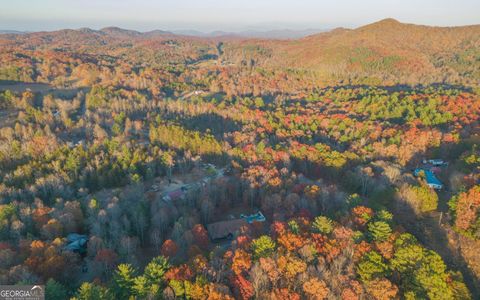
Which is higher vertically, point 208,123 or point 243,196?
point 208,123

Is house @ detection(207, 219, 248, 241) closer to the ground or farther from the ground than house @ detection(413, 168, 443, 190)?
closer to the ground

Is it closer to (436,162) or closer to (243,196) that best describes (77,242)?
(243,196)

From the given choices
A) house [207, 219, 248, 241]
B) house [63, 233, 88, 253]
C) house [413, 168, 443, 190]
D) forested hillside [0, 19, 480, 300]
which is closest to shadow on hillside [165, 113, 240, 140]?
forested hillside [0, 19, 480, 300]

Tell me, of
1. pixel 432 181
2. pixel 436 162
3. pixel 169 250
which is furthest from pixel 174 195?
pixel 436 162

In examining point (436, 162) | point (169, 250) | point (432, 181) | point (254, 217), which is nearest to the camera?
point (169, 250)

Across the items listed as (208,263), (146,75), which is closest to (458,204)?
(208,263)

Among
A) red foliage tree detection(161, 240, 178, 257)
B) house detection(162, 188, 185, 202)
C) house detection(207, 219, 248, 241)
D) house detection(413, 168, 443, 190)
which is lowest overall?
house detection(162, 188, 185, 202)

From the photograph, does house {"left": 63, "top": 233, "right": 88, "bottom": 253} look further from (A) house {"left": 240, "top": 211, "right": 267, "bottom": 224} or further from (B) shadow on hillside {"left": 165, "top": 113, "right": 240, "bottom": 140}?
(B) shadow on hillside {"left": 165, "top": 113, "right": 240, "bottom": 140}
